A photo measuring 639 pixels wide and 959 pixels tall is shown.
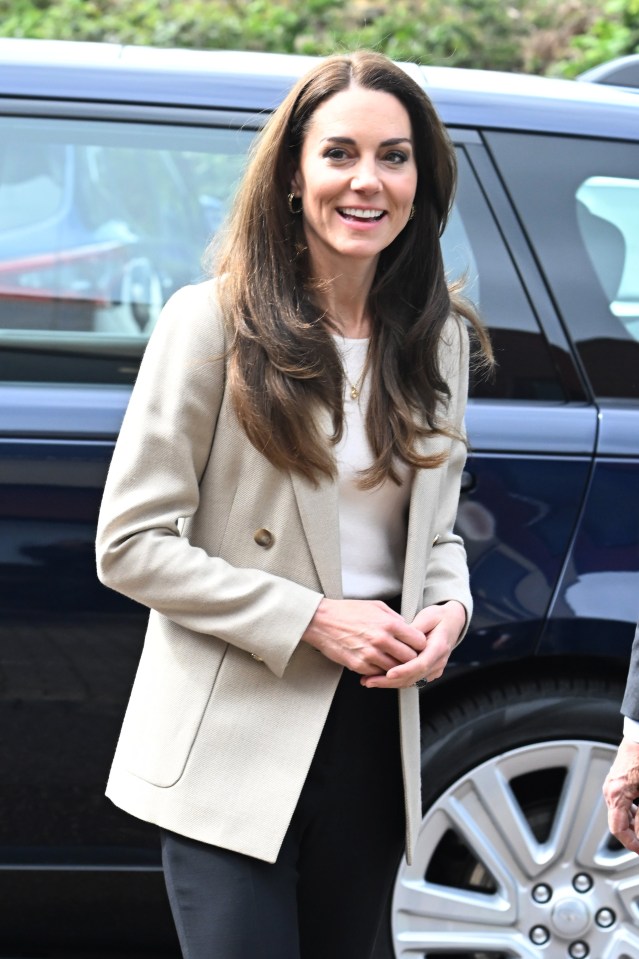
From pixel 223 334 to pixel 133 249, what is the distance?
960mm

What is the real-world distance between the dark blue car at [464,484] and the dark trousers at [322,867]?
2.13 feet

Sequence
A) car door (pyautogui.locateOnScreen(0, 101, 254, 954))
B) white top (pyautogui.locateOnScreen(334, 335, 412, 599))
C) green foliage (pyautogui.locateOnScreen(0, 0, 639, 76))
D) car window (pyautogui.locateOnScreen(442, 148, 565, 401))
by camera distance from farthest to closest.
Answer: green foliage (pyautogui.locateOnScreen(0, 0, 639, 76))
car window (pyautogui.locateOnScreen(442, 148, 565, 401))
car door (pyautogui.locateOnScreen(0, 101, 254, 954))
white top (pyautogui.locateOnScreen(334, 335, 412, 599))

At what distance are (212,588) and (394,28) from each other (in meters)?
10.3

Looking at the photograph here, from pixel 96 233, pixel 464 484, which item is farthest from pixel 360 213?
pixel 96 233

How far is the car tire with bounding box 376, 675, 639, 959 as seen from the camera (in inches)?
107

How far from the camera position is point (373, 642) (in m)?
1.84

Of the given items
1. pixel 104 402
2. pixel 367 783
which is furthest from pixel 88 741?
pixel 367 783

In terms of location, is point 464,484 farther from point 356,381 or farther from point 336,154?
point 336,154

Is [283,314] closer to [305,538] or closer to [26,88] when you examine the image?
[305,538]

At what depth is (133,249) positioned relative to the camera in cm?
277

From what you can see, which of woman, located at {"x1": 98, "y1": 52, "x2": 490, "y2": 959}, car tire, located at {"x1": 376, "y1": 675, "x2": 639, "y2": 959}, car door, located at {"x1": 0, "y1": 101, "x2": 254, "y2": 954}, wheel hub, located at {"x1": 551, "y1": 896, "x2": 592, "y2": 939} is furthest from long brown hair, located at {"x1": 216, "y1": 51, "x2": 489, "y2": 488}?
wheel hub, located at {"x1": 551, "y1": 896, "x2": 592, "y2": 939}

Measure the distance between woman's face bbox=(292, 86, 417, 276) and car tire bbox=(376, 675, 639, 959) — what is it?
3.67 ft

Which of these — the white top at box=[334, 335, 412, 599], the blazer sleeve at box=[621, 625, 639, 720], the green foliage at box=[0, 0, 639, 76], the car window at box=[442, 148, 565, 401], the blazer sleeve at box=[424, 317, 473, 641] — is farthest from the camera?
the green foliage at box=[0, 0, 639, 76]

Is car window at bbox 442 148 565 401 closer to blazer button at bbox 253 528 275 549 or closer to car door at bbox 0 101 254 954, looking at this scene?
car door at bbox 0 101 254 954
